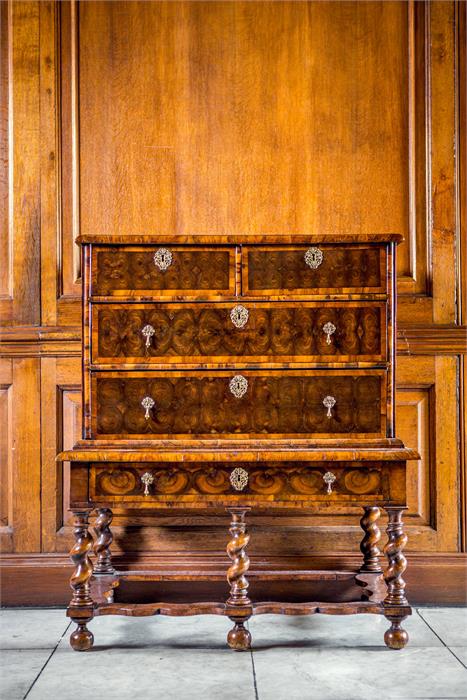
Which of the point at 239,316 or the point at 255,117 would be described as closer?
the point at 239,316

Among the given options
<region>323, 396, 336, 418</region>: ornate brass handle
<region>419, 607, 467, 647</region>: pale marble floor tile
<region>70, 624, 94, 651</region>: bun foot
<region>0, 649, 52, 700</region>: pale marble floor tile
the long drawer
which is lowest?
<region>419, 607, 467, 647</region>: pale marble floor tile

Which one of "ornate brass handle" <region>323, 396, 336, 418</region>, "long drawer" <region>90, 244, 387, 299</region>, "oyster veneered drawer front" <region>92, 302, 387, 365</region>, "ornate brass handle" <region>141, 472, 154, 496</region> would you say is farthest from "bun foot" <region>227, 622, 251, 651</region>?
"long drawer" <region>90, 244, 387, 299</region>

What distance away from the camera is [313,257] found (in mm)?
2537

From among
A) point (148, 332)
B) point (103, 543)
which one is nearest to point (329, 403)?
point (148, 332)

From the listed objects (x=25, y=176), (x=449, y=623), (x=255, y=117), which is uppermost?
(x=255, y=117)

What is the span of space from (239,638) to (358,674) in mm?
438

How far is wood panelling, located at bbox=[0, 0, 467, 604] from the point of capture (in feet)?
10.7

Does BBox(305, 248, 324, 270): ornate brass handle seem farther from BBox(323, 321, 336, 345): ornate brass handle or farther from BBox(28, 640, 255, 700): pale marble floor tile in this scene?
BBox(28, 640, 255, 700): pale marble floor tile

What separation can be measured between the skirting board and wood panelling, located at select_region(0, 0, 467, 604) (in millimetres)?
102

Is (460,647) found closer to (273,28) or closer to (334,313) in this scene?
(334,313)

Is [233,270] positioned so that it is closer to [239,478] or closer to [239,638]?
[239,478]

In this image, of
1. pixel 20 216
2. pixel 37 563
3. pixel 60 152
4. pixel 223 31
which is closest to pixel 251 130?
pixel 223 31

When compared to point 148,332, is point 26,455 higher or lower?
lower

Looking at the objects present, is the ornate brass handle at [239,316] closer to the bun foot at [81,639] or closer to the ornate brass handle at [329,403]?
the ornate brass handle at [329,403]
